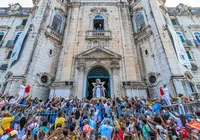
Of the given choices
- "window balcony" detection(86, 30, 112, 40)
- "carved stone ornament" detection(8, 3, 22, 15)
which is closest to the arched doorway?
"window balcony" detection(86, 30, 112, 40)

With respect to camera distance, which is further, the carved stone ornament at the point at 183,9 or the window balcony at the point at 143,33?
the carved stone ornament at the point at 183,9

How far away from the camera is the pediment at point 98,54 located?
15888mm

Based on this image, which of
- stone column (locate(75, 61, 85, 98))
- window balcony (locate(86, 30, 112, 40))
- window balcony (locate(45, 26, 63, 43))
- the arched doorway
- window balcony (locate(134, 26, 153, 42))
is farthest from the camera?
window balcony (locate(86, 30, 112, 40))

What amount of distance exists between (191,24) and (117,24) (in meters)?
14.5

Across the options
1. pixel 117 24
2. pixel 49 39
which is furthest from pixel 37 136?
pixel 117 24

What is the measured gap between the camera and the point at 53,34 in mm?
17734

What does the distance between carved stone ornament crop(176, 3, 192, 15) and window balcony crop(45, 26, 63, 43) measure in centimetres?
2294

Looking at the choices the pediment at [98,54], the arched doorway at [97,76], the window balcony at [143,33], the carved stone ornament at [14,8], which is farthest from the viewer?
the carved stone ornament at [14,8]

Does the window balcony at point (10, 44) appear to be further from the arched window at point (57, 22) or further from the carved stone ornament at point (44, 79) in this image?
the carved stone ornament at point (44, 79)

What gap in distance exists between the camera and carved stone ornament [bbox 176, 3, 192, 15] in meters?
24.3

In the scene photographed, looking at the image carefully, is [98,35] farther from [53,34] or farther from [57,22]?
[57,22]

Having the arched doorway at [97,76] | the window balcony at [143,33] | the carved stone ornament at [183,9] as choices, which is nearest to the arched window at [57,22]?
the arched doorway at [97,76]

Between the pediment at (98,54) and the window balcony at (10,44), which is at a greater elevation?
the window balcony at (10,44)

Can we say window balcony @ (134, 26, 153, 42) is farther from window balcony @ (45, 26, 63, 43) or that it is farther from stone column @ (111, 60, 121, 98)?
window balcony @ (45, 26, 63, 43)
